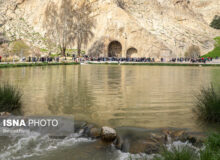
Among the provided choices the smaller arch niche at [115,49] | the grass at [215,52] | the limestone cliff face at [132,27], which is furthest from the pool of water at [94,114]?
the grass at [215,52]

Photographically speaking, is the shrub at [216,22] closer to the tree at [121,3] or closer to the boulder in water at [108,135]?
the tree at [121,3]

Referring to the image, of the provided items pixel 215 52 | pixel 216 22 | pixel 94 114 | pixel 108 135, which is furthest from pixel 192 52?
pixel 108 135

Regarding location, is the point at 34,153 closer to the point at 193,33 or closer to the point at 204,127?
the point at 204,127

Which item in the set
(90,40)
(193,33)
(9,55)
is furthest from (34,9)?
(193,33)

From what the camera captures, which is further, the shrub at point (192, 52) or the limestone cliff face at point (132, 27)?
the shrub at point (192, 52)

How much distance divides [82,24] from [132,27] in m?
12.5

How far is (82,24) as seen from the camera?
205 feet

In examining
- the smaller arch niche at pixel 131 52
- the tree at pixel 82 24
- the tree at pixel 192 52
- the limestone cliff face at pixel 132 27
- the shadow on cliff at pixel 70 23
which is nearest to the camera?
the limestone cliff face at pixel 132 27

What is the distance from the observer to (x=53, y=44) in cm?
6341

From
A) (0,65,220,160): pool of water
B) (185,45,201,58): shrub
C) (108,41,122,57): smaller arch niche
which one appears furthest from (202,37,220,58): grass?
(0,65,220,160): pool of water

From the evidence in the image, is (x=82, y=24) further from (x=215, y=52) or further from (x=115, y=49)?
(x=215, y=52)

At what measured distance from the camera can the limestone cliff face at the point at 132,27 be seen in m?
60.7

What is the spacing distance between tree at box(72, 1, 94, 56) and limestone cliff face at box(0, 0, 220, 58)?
1.29 metres

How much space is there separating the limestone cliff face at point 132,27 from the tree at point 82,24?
129 cm
